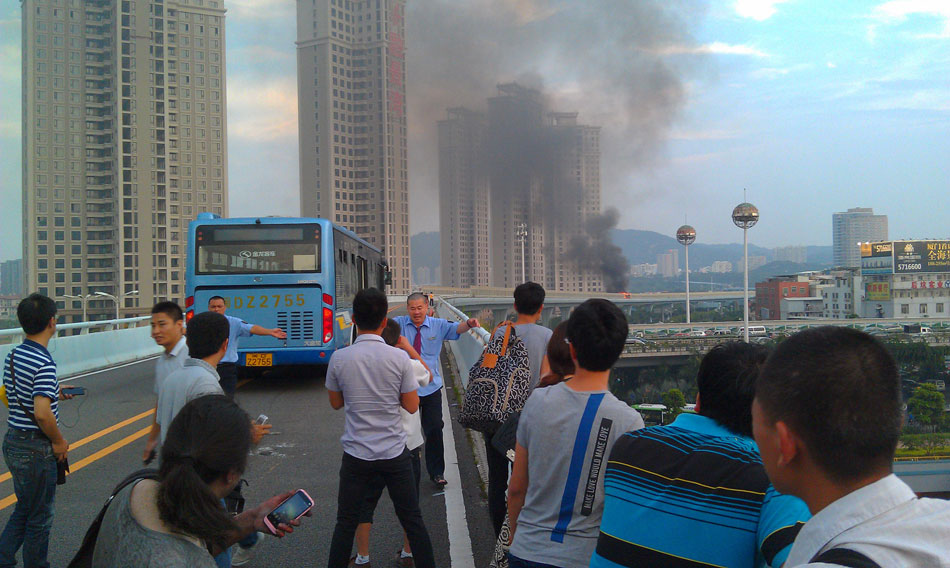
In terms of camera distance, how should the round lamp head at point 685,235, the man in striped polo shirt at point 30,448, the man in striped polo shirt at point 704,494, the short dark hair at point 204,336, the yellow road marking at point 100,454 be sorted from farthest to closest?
1. the round lamp head at point 685,235
2. the yellow road marking at point 100,454
3. the man in striped polo shirt at point 30,448
4. the short dark hair at point 204,336
5. the man in striped polo shirt at point 704,494

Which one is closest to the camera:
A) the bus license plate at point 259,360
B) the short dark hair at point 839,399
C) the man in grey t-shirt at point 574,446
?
the short dark hair at point 839,399

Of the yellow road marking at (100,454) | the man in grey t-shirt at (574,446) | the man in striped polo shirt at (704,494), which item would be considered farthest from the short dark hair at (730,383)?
the yellow road marking at (100,454)

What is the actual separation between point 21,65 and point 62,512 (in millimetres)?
94289

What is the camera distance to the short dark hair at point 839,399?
1.26 meters

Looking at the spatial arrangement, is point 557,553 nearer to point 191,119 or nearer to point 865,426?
point 865,426

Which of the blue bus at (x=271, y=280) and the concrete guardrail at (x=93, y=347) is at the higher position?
the blue bus at (x=271, y=280)

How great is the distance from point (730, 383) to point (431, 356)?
4.66 metres

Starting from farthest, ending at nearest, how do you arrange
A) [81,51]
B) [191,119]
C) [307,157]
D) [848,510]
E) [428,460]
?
1. [307,157]
2. [191,119]
3. [81,51]
4. [428,460]
5. [848,510]

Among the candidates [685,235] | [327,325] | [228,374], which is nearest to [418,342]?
[228,374]

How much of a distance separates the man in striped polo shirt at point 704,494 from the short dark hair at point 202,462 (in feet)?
3.58

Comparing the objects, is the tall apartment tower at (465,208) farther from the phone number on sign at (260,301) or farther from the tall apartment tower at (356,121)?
the phone number on sign at (260,301)

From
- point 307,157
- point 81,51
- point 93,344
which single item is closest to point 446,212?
point 307,157

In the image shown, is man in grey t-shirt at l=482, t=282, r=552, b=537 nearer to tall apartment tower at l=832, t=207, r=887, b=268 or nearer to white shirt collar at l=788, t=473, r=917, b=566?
white shirt collar at l=788, t=473, r=917, b=566

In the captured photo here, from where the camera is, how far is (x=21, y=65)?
266 ft
